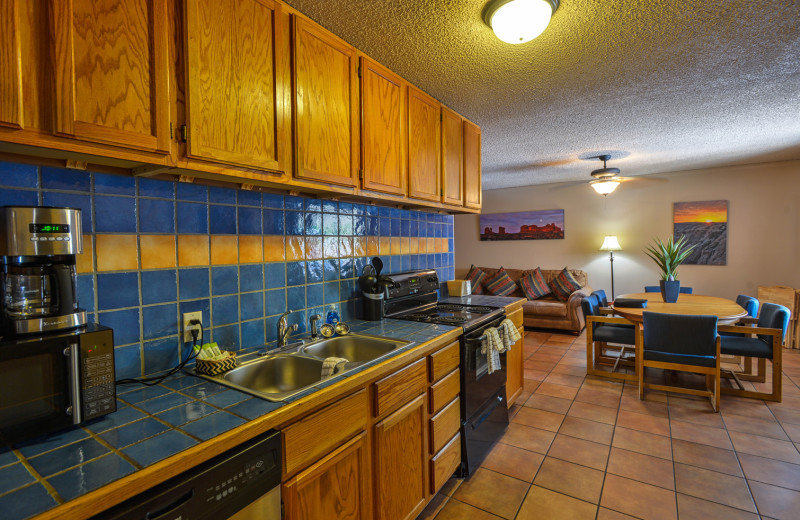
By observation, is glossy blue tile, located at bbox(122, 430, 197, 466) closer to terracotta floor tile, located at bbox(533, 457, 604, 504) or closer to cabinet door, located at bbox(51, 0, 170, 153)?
cabinet door, located at bbox(51, 0, 170, 153)

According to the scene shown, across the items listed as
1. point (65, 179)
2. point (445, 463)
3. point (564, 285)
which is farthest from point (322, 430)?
point (564, 285)

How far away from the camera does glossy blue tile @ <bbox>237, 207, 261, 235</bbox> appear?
168 centimetres

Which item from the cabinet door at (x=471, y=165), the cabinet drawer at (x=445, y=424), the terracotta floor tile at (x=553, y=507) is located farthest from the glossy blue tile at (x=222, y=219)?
the terracotta floor tile at (x=553, y=507)

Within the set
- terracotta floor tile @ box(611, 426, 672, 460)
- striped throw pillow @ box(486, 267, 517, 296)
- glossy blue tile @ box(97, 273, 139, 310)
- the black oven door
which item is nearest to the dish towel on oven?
terracotta floor tile @ box(611, 426, 672, 460)

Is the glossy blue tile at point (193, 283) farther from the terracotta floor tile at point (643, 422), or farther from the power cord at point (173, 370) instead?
the terracotta floor tile at point (643, 422)

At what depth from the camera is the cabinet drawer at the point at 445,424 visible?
1.83 m

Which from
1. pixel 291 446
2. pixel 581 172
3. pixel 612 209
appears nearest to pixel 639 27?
pixel 291 446

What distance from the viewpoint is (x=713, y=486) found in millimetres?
2023

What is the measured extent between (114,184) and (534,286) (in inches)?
224

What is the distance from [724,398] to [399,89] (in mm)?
3594

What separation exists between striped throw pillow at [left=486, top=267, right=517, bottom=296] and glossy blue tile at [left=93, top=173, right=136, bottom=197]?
5.57 m

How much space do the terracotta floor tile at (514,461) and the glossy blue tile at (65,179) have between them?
2.38 m

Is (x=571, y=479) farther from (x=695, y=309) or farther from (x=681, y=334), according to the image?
(x=695, y=309)

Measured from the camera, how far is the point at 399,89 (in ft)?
7.14
